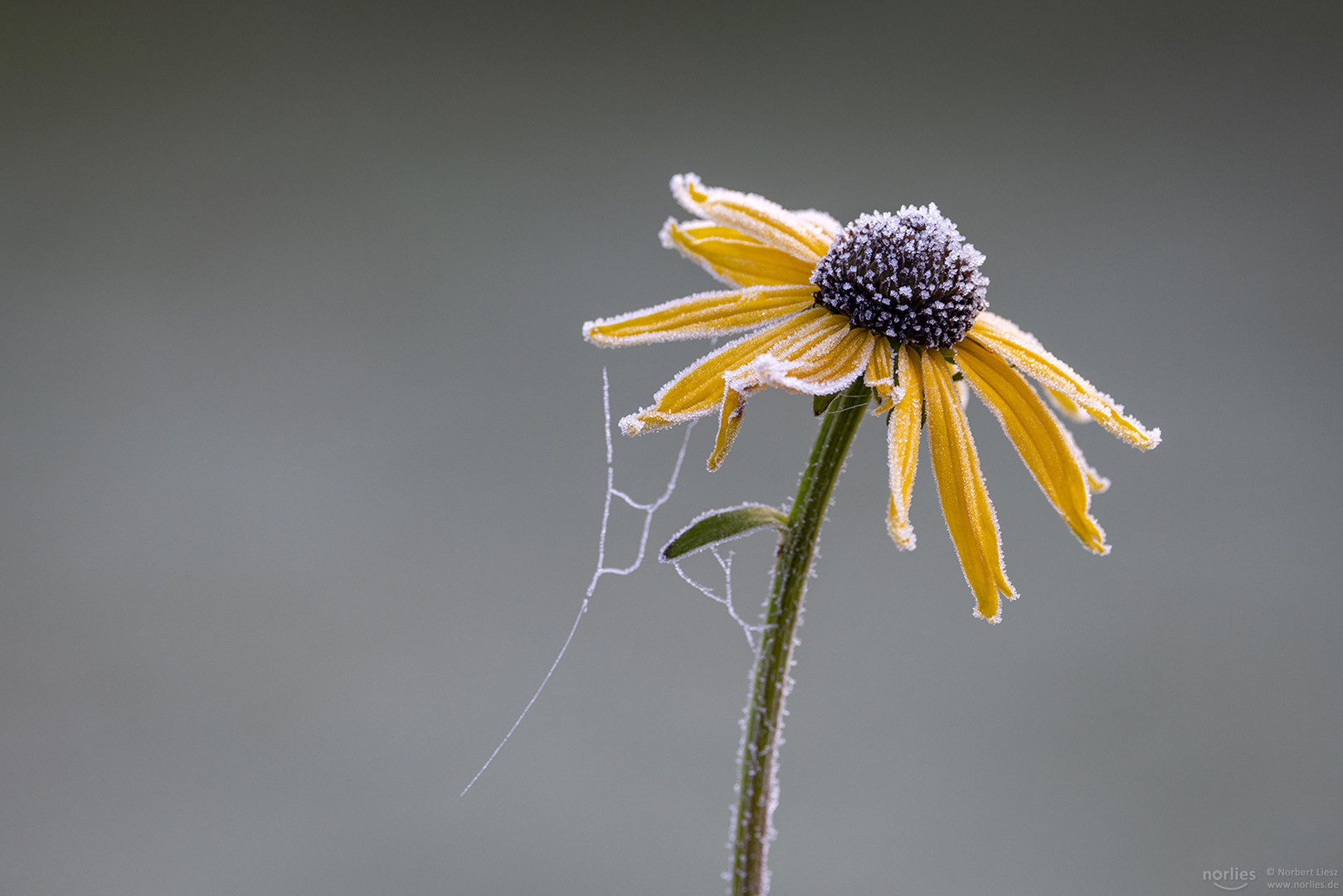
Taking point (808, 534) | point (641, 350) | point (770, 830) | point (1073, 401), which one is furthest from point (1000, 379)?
point (641, 350)

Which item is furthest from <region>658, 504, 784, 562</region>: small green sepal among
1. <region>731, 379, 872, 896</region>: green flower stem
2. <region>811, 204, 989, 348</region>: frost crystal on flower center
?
<region>811, 204, 989, 348</region>: frost crystal on flower center

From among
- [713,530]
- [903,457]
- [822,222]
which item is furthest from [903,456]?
[822,222]

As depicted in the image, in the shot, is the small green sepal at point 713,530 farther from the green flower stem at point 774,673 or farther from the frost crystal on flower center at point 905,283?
the frost crystal on flower center at point 905,283

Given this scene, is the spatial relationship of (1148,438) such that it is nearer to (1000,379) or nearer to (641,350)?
(1000,379)

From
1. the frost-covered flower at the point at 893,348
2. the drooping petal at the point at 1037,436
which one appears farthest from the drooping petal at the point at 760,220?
the drooping petal at the point at 1037,436

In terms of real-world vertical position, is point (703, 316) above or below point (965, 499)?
above

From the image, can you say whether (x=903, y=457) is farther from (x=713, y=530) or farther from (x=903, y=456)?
(x=713, y=530)
